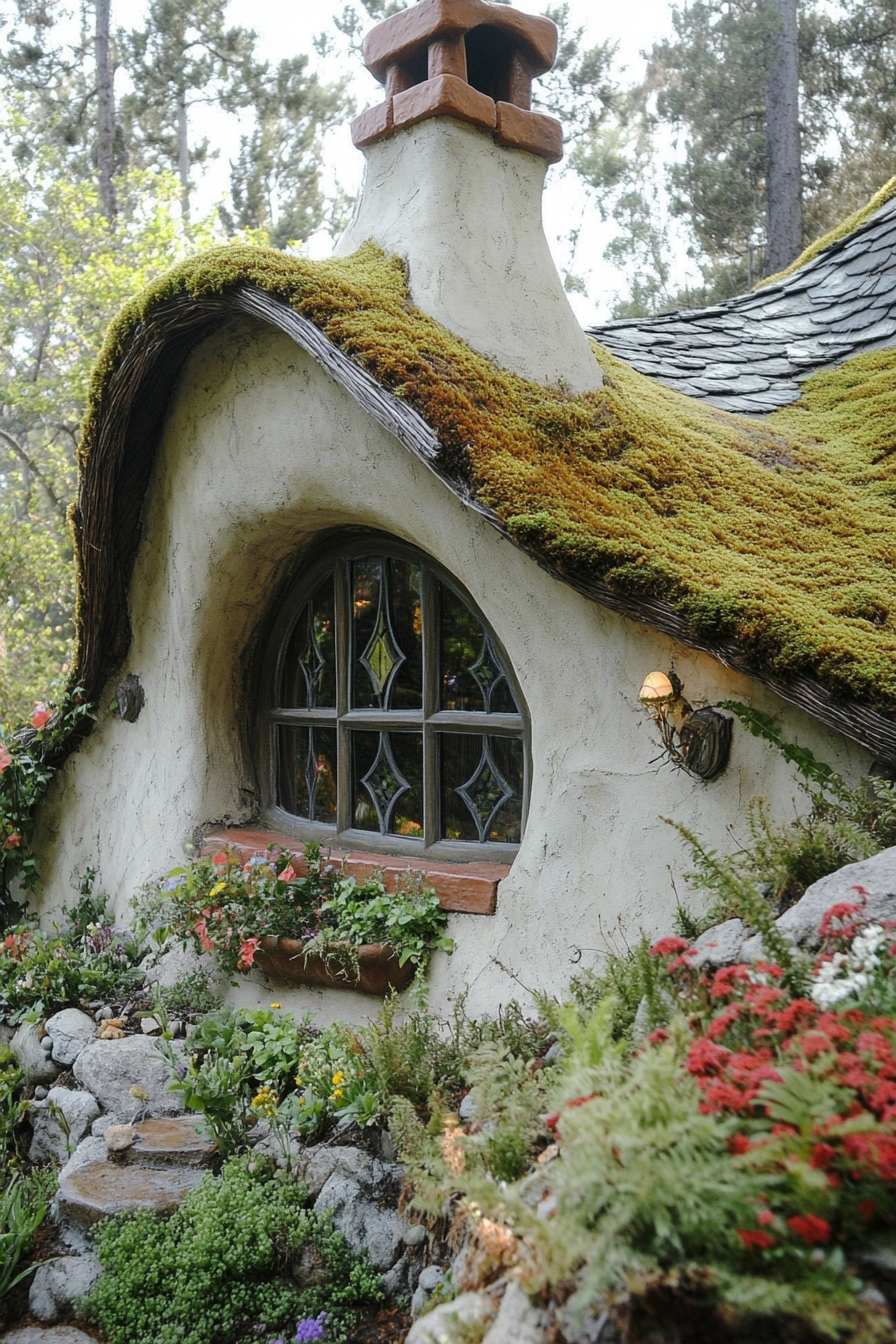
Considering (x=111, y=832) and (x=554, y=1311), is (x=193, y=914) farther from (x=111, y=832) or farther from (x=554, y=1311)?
(x=554, y=1311)

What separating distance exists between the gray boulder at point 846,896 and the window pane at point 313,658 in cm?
257

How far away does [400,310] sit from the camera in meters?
3.67

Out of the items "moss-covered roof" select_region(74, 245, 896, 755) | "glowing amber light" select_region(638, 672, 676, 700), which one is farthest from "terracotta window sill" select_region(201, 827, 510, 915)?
"moss-covered roof" select_region(74, 245, 896, 755)

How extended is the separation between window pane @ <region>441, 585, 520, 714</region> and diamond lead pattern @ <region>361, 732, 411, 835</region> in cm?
39

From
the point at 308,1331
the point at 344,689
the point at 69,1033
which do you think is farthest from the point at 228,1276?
the point at 344,689

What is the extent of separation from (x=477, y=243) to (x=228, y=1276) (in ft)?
12.1

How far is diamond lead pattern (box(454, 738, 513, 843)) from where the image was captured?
374 cm

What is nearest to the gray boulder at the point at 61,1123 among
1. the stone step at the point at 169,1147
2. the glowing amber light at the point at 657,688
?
the stone step at the point at 169,1147

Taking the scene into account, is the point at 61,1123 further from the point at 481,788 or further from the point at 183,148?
the point at 183,148

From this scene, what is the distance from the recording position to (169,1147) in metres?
3.31

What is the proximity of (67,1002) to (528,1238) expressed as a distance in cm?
315

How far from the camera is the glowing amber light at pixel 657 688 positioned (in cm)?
288

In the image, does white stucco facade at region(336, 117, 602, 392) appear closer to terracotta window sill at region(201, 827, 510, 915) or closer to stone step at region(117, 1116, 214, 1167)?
Result: terracotta window sill at region(201, 827, 510, 915)

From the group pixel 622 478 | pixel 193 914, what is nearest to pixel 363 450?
pixel 622 478
